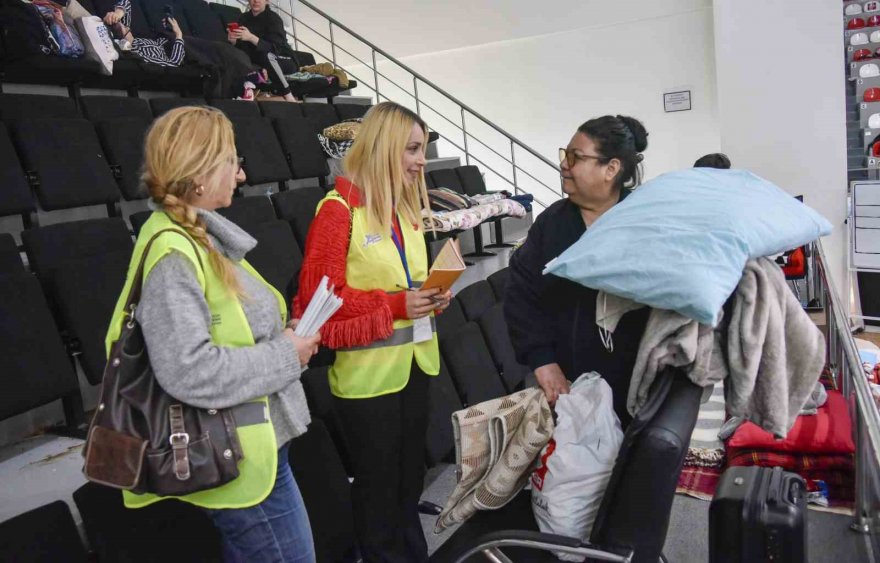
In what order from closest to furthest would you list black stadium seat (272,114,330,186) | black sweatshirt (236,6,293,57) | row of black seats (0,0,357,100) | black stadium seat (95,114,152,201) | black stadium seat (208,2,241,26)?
1. black stadium seat (95,114,152,201)
2. row of black seats (0,0,357,100)
3. black stadium seat (272,114,330,186)
4. black sweatshirt (236,6,293,57)
5. black stadium seat (208,2,241,26)

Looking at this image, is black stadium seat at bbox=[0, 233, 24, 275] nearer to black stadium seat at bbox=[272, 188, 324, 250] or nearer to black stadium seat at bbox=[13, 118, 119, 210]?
black stadium seat at bbox=[13, 118, 119, 210]

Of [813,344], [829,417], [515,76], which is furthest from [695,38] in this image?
[813,344]

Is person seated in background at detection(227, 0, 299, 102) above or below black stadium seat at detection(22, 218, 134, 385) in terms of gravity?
above

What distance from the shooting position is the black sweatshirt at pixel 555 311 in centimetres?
133

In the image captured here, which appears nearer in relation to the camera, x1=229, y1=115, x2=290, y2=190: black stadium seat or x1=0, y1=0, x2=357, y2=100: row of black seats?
x1=0, y1=0, x2=357, y2=100: row of black seats

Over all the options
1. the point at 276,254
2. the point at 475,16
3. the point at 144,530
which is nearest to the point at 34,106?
the point at 276,254

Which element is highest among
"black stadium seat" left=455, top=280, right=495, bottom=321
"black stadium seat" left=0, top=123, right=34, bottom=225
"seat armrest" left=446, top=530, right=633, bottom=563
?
"black stadium seat" left=0, top=123, right=34, bottom=225

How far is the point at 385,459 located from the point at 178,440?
0.62m

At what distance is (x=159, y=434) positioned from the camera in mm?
998

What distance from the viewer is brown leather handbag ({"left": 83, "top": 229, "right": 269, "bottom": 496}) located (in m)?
0.98

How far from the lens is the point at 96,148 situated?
98.4 inches

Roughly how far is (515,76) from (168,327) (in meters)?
7.33

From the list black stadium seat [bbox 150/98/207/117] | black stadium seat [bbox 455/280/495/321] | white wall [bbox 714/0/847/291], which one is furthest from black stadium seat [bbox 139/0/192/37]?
white wall [bbox 714/0/847/291]

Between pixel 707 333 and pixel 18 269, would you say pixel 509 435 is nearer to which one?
pixel 707 333
